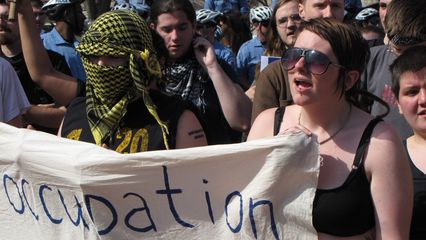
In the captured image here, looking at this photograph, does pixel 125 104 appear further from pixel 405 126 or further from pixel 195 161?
pixel 405 126

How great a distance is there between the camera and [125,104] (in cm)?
346

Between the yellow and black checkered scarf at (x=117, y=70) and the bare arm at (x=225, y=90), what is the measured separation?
1024 mm

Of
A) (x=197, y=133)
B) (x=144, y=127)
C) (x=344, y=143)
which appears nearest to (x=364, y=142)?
(x=344, y=143)

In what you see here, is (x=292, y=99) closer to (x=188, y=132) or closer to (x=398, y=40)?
(x=188, y=132)

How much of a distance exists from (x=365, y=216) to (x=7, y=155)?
5.39 ft

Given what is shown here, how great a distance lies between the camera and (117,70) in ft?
11.2

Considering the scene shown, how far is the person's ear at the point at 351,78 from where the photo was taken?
9.86 ft

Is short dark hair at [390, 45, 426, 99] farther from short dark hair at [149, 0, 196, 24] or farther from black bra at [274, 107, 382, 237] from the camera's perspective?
short dark hair at [149, 0, 196, 24]

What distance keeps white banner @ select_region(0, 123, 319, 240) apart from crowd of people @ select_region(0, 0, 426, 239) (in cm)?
12

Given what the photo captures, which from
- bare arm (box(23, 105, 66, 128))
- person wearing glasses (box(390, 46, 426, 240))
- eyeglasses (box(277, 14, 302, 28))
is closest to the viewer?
person wearing glasses (box(390, 46, 426, 240))

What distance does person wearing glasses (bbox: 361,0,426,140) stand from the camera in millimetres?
4043

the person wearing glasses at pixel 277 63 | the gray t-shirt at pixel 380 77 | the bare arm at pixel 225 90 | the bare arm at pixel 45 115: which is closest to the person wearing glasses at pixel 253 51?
the person wearing glasses at pixel 277 63

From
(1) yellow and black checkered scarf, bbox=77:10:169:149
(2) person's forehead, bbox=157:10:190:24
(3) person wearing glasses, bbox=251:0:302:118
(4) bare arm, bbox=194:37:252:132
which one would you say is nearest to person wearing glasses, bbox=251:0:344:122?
(3) person wearing glasses, bbox=251:0:302:118

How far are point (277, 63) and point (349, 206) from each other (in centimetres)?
180
